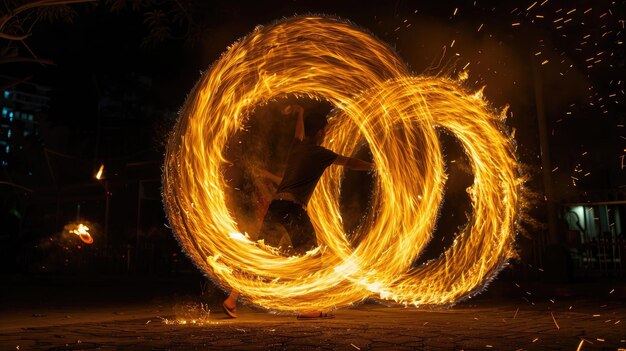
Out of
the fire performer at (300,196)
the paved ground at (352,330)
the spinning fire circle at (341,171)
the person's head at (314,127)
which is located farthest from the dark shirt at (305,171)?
the paved ground at (352,330)

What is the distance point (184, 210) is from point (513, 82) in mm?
8687

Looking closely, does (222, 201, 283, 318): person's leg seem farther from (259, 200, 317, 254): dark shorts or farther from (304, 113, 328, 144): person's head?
(304, 113, 328, 144): person's head

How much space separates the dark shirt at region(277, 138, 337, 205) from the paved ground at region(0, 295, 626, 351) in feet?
4.11

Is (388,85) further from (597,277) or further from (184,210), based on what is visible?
(597,277)

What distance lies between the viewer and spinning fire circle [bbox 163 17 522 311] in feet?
22.5

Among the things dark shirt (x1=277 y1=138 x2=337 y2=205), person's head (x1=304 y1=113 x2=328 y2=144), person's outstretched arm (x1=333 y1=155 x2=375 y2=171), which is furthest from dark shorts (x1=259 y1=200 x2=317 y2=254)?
person's head (x1=304 y1=113 x2=328 y2=144)

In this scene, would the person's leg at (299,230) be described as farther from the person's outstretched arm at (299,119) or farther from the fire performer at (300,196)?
the person's outstretched arm at (299,119)

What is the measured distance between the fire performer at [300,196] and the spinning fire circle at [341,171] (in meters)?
0.40

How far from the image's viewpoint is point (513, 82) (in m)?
13.3

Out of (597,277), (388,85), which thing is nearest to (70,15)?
(388,85)

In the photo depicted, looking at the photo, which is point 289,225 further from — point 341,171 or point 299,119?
point 341,171

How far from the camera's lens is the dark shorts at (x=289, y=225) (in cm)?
630

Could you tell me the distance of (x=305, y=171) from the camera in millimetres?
6352

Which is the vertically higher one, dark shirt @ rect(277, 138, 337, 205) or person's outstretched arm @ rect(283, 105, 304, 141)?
person's outstretched arm @ rect(283, 105, 304, 141)
